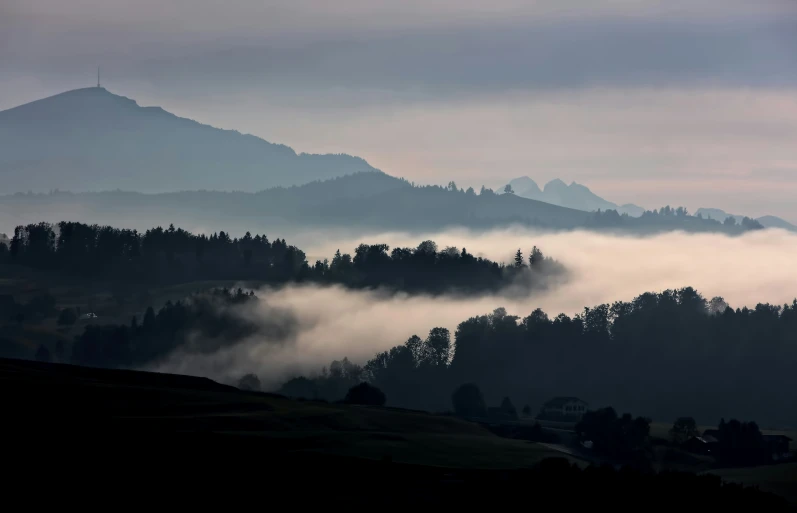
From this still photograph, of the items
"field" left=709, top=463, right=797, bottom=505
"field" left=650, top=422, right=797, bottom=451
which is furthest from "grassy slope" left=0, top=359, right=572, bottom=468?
"field" left=650, top=422, right=797, bottom=451

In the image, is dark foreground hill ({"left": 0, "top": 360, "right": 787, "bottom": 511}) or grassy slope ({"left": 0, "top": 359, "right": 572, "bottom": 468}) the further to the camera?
grassy slope ({"left": 0, "top": 359, "right": 572, "bottom": 468})

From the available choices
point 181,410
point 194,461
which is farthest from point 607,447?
point 194,461

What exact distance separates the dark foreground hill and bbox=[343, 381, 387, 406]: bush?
3436 cm

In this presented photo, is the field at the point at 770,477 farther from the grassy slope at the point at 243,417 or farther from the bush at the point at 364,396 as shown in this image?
the bush at the point at 364,396

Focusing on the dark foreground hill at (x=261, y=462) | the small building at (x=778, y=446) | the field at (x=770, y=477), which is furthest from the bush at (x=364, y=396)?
the small building at (x=778, y=446)

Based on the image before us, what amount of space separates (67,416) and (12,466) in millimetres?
22263

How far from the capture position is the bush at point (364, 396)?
181 meters

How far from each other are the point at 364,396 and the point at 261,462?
73731 millimetres

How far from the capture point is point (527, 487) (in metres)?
106

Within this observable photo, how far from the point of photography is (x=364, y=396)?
182375mm

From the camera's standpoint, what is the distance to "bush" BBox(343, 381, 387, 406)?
594ft

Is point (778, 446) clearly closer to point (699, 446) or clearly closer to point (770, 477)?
point (699, 446)

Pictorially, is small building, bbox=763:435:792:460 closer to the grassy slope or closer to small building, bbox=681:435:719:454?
small building, bbox=681:435:719:454

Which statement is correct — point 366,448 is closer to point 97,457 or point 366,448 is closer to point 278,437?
point 278,437
